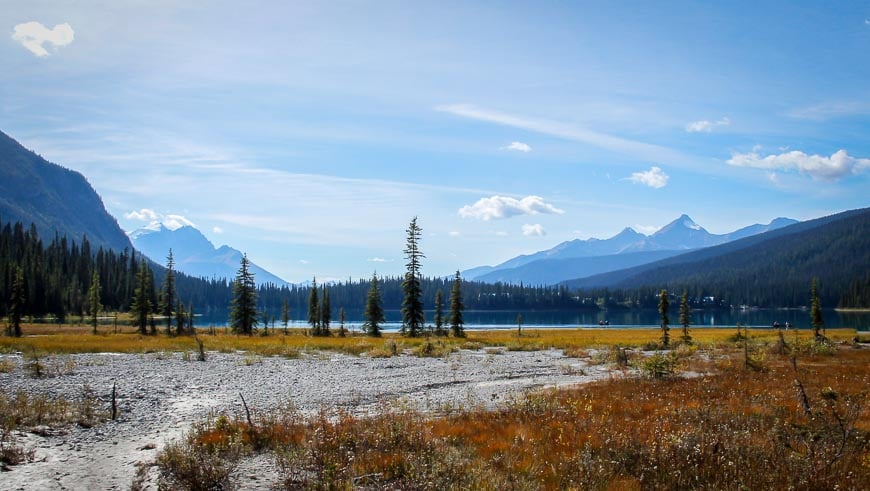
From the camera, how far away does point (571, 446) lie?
11.1 meters

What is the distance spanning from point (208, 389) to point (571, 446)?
16376mm

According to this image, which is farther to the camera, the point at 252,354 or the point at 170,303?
the point at 170,303

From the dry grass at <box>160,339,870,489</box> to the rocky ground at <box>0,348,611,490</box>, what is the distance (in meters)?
1.28

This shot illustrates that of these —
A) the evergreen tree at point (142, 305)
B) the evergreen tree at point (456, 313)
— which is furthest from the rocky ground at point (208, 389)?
the evergreen tree at point (142, 305)

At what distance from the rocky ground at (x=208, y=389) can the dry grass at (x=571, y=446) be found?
128 cm

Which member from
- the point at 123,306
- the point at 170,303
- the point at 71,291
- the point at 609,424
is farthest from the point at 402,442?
the point at 123,306

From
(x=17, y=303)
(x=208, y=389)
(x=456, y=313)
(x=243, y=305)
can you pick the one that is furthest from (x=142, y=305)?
(x=208, y=389)

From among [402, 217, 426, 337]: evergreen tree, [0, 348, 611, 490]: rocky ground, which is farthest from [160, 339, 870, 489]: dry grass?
[402, 217, 426, 337]: evergreen tree

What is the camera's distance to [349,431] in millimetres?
12211

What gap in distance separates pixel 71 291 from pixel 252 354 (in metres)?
110

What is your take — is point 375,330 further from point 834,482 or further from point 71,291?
point 71,291

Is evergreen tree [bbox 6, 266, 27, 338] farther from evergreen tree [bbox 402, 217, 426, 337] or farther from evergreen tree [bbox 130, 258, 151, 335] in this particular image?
evergreen tree [bbox 402, 217, 426, 337]

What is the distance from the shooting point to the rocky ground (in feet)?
35.6

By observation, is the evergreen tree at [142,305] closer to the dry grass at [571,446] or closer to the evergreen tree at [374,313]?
the evergreen tree at [374,313]
